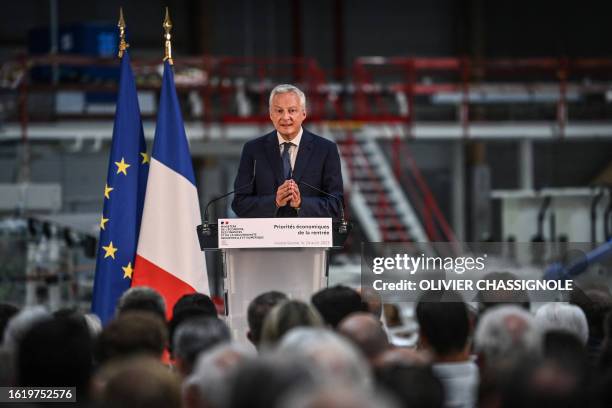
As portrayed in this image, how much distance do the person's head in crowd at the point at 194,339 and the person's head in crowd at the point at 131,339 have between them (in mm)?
95

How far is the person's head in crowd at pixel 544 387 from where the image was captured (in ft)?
10.1

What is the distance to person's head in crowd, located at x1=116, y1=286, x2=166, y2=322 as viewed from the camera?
504 cm

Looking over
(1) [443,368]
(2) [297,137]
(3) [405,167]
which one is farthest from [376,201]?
(1) [443,368]

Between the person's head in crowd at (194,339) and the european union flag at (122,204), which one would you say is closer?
the person's head in crowd at (194,339)

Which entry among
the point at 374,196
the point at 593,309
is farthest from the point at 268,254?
the point at 374,196

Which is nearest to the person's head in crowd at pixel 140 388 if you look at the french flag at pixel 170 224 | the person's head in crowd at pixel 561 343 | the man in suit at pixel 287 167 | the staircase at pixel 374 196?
the person's head in crowd at pixel 561 343

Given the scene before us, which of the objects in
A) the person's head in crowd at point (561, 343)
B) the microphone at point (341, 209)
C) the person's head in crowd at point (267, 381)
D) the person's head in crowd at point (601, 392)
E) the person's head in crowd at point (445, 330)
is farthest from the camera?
the microphone at point (341, 209)

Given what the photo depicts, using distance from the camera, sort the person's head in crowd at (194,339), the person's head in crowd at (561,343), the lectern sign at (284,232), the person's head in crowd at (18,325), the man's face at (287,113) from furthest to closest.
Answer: the man's face at (287,113) < the lectern sign at (284,232) < the person's head in crowd at (18,325) < the person's head in crowd at (194,339) < the person's head in crowd at (561,343)

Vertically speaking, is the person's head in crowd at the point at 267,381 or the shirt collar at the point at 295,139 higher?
the shirt collar at the point at 295,139

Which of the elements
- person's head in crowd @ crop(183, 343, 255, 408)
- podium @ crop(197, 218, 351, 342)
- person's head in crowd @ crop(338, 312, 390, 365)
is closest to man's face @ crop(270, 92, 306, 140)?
podium @ crop(197, 218, 351, 342)

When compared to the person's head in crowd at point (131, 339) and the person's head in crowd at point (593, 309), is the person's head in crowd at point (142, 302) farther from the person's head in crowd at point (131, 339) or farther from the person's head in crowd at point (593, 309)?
the person's head in crowd at point (593, 309)

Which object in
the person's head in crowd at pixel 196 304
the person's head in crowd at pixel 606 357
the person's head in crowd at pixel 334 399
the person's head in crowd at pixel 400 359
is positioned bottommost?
the person's head in crowd at pixel 606 357

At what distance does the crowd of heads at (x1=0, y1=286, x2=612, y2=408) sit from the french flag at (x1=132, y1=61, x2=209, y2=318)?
121cm

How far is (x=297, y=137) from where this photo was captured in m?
5.88
